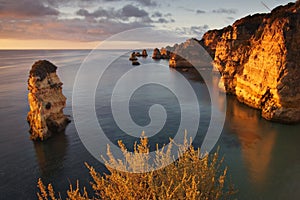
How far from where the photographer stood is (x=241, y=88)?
3975cm

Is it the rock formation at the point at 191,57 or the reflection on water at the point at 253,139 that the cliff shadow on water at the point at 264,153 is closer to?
the reflection on water at the point at 253,139

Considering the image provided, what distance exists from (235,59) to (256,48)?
29.5 feet

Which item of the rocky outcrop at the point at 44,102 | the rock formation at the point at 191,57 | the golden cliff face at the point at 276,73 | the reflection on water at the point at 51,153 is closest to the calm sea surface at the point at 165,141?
the reflection on water at the point at 51,153

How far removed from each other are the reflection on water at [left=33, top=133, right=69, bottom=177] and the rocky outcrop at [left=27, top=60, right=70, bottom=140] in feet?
3.28

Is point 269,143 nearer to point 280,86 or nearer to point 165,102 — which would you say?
point 280,86

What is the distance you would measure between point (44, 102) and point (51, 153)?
6.55 m

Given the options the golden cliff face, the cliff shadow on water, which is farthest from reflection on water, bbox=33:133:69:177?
the golden cliff face

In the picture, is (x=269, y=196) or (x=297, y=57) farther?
(x=297, y=57)

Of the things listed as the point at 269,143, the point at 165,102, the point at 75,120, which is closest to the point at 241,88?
the point at 165,102

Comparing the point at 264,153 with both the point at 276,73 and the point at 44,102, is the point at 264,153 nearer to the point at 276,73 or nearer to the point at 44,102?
the point at 276,73

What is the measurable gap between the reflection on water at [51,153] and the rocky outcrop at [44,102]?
100 cm

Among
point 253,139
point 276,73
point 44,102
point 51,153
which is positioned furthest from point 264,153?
point 44,102

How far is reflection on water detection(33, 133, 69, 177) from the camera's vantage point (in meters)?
20.0

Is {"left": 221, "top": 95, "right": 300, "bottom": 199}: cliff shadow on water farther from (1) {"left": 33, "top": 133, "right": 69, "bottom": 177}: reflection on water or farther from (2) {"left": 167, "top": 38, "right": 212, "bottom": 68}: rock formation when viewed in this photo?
(2) {"left": 167, "top": 38, "right": 212, "bottom": 68}: rock formation
